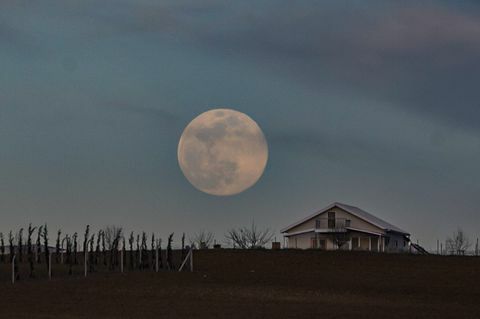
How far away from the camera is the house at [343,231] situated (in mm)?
92500

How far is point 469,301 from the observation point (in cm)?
4381

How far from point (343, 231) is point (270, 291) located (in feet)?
159

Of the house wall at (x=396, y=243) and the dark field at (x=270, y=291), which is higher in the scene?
the house wall at (x=396, y=243)

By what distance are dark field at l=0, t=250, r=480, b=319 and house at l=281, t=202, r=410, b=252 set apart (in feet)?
82.6

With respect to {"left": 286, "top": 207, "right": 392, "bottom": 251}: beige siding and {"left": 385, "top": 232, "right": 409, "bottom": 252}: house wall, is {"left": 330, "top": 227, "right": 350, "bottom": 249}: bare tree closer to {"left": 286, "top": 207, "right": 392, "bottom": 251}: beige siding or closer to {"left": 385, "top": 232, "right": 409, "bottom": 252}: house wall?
{"left": 286, "top": 207, "right": 392, "bottom": 251}: beige siding

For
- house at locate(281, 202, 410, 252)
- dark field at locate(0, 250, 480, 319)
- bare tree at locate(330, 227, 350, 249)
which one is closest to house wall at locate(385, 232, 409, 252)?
house at locate(281, 202, 410, 252)

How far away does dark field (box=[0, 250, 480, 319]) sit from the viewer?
36.5 meters

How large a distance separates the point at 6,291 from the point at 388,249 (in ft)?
181

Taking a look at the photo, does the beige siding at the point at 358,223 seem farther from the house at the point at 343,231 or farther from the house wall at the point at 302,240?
the house wall at the point at 302,240

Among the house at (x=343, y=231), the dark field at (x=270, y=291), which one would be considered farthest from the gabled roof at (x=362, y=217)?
the dark field at (x=270, y=291)

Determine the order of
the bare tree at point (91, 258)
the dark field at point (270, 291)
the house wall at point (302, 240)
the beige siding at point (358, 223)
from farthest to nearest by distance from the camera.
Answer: the house wall at point (302, 240) → the beige siding at point (358, 223) → the bare tree at point (91, 258) → the dark field at point (270, 291)

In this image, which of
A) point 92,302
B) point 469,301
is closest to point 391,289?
point 469,301

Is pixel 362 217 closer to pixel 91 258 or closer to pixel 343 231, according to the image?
pixel 343 231

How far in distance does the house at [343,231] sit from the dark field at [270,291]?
82.6 feet
